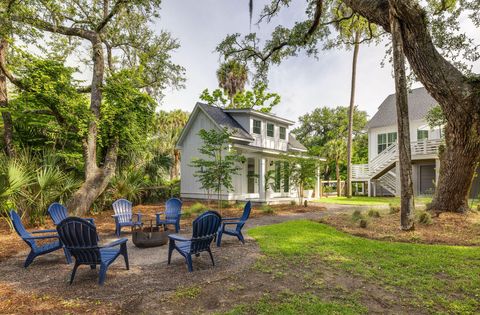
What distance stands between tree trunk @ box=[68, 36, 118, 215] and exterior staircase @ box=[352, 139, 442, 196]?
68.6 ft

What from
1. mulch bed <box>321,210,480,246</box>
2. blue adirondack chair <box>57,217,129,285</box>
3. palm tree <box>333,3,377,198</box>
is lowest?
mulch bed <box>321,210,480,246</box>

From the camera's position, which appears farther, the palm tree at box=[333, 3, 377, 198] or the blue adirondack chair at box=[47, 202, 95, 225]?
the palm tree at box=[333, 3, 377, 198]

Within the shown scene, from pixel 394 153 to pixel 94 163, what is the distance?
2207 centimetres

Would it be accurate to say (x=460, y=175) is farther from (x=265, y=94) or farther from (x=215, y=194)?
(x=265, y=94)

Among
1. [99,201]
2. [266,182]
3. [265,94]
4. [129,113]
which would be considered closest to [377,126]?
[265,94]

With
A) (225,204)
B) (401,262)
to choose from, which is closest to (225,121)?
(225,204)

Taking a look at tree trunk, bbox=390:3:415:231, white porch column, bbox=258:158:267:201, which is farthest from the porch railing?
tree trunk, bbox=390:3:415:231

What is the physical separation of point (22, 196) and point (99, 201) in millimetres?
4314

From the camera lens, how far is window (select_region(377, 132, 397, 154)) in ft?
81.8

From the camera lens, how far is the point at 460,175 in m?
9.79

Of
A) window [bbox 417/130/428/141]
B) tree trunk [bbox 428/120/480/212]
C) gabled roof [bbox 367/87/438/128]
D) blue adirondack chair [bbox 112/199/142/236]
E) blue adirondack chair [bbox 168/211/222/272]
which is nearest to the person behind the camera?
blue adirondack chair [bbox 168/211/222/272]

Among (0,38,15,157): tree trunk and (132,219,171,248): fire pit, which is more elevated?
(0,38,15,157): tree trunk

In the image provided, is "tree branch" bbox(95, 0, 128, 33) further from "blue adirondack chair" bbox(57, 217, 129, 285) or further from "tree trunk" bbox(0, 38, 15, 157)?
"blue adirondack chair" bbox(57, 217, 129, 285)

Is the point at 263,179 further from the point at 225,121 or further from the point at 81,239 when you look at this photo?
the point at 81,239
